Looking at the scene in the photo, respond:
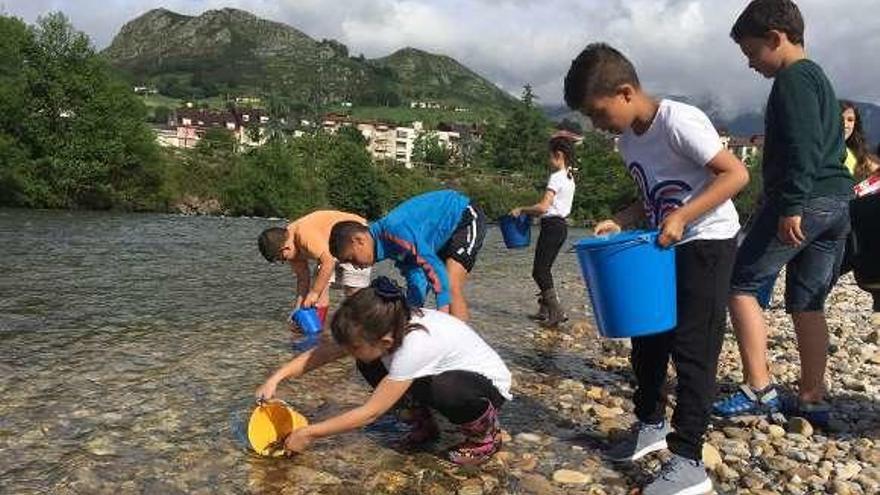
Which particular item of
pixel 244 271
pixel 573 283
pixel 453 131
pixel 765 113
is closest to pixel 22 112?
pixel 244 271

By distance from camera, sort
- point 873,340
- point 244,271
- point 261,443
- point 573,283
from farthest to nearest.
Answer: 1. point 573,283
2. point 244,271
3. point 873,340
4. point 261,443

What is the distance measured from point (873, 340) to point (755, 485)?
4775mm

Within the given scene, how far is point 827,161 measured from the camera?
383cm

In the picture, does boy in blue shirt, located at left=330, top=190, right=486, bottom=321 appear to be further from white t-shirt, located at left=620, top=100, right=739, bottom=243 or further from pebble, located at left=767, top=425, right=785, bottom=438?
pebble, located at left=767, top=425, right=785, bottom=438

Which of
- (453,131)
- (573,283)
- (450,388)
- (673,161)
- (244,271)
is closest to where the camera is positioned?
(673,161)

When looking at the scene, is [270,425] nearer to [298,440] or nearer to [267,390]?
[267,390]

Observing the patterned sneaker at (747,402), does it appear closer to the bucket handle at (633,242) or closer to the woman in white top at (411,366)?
the woman in white top at (411,366)

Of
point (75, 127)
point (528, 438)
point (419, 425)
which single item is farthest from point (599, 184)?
point (419, 425)

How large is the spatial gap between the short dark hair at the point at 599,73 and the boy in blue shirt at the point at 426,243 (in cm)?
167

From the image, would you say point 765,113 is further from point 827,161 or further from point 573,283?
point 573,283

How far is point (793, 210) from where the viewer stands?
358 cm

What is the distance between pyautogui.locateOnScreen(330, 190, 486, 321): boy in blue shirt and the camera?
4379mm

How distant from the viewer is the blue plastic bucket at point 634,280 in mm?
3131

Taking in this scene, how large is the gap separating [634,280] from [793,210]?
3.29 feet
